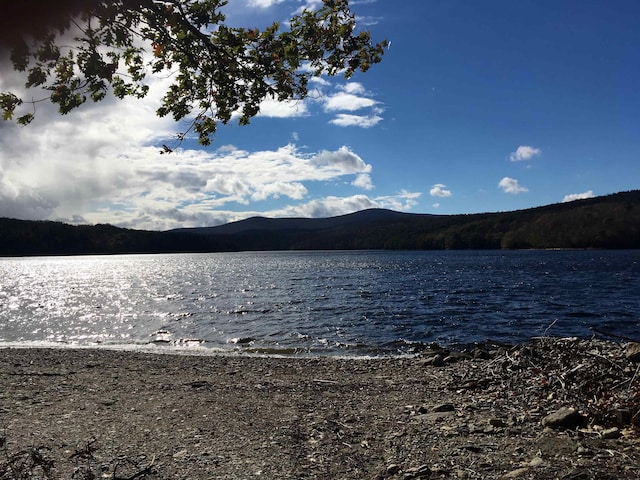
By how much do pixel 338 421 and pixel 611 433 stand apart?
6444mm

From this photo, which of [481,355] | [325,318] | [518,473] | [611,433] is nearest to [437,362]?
[481,355]

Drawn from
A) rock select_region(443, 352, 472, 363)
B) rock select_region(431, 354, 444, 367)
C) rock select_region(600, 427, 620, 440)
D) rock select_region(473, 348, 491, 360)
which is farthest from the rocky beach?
rock select_region(473, 348, 491, 360)

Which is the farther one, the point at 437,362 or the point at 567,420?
the point at 437,362

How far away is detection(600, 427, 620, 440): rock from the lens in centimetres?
965

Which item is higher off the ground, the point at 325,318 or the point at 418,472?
the point at 418,472

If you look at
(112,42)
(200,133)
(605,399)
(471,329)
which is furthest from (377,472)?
(471,329)

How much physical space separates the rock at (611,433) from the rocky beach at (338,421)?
2 centimetres

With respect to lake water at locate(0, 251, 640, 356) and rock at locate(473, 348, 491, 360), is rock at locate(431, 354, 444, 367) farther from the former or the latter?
lake water at locate(0, 251, 640, 356)

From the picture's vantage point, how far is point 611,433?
9.70 metres

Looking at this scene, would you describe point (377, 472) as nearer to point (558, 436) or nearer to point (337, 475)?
point (337, 475)

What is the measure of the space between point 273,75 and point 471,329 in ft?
96.7

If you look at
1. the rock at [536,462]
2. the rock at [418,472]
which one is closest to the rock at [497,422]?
the rock at [536,462]

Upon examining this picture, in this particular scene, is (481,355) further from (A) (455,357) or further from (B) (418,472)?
(B) (418,472)

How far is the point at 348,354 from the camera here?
26.0m
